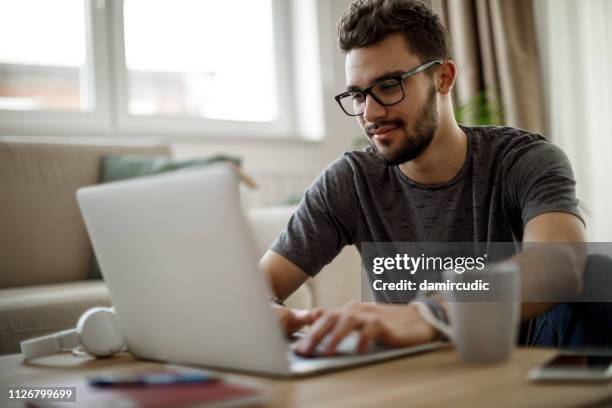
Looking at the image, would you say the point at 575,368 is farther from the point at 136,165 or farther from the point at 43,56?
the point at 43,56

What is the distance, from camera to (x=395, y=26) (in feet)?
4.83

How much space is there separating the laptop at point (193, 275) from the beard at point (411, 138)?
0.62 meters

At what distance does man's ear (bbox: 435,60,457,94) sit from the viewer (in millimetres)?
1570

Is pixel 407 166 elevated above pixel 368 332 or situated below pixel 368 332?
above

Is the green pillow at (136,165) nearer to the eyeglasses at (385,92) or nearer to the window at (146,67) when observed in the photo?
the window at (146,67)

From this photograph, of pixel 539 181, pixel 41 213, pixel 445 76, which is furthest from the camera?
pixel 41 213

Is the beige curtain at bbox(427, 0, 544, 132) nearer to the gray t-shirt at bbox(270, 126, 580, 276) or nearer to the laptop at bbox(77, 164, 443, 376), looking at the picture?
the gray t-shirt at bbox(270, 126, 580, 276)

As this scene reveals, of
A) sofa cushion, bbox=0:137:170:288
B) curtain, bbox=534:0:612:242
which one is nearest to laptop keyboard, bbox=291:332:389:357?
sofa cushion, bbox=0:137:170:288

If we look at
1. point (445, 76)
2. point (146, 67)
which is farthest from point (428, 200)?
point (146, 67)

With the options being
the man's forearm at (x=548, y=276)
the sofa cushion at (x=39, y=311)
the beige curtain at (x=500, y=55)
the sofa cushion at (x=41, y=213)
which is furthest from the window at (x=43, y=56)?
the man's forearm at (x=548, y=276)

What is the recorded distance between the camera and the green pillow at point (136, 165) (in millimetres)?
2410

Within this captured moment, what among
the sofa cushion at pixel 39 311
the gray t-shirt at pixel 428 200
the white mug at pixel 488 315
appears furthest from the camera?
the sofa cushion at pixel 39 311

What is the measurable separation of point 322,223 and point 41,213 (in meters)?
1.27

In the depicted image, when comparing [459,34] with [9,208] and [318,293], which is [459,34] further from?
[9,208]
